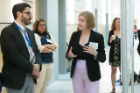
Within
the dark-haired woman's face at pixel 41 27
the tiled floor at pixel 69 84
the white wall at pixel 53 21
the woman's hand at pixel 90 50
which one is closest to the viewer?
the woman's hand at pixel 90 50

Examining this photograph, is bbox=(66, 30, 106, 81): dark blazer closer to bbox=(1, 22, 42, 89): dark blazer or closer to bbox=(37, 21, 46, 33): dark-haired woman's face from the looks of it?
bbox=(1, 22, 42, 89): dark blazer

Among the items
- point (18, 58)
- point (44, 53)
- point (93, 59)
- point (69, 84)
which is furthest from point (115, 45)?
point (18, 58)

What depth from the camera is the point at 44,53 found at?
366 cm

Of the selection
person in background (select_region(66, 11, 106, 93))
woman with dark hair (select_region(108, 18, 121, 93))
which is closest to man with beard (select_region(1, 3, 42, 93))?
person in background (select_region(66, 11, 106, 93))

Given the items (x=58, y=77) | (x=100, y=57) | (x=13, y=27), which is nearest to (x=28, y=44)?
(x=13, y=27)

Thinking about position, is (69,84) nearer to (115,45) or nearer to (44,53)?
(115,45)

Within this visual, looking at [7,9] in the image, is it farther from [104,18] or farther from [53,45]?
[104,18]

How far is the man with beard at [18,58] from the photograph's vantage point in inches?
81.7

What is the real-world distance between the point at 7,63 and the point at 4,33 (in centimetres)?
30

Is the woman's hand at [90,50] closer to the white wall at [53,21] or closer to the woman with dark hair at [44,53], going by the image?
the woman with dark hair at [44,53]

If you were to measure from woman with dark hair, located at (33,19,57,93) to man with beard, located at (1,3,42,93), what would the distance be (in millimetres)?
1268

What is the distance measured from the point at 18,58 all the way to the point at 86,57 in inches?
31.0

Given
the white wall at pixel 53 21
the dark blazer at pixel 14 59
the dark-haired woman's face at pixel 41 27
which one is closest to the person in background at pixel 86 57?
the dark blazer at pixel 14 59

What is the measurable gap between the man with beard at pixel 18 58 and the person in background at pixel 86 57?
489mm
